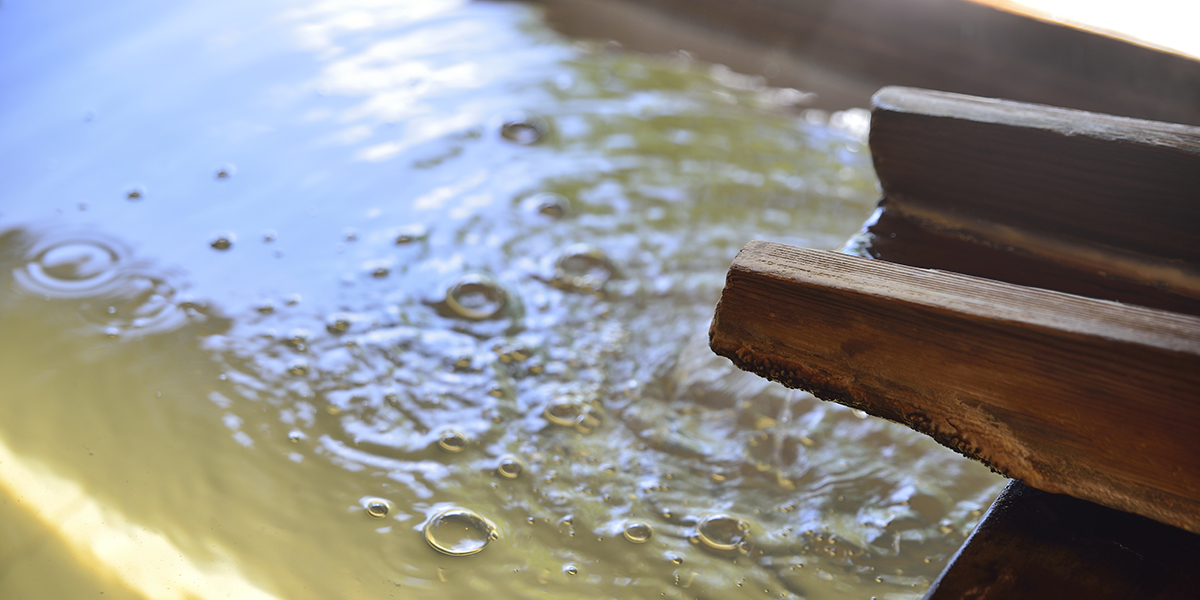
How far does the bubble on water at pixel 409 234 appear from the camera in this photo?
165 centimetres

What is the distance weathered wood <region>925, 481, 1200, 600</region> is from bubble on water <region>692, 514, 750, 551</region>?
343 millimetres

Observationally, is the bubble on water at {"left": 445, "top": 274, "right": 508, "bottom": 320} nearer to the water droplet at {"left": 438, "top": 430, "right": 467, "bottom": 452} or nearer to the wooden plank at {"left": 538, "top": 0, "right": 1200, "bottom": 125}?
the water droplet at {"left": 438, "top": 430, "right": 467, "bottom": 452}

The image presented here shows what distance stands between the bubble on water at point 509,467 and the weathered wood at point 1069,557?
23.4 inches

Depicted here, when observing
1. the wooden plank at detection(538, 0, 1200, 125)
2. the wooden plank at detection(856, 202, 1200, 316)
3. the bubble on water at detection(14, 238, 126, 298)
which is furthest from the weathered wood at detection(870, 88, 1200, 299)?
the bubble on water at detection(14, 238, 126, 298)

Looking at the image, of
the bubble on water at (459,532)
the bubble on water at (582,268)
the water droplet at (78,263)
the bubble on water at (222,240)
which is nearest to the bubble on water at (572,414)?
the bubble on water at (459,532)

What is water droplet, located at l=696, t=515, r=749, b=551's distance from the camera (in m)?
1.08

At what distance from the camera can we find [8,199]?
1.55 m

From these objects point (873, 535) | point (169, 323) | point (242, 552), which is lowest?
point (873, 535)

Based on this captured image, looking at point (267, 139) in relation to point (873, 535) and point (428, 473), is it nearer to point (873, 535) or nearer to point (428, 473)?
point (428, 473)

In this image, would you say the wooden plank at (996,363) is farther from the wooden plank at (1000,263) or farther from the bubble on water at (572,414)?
the bubble on water at (572,414)

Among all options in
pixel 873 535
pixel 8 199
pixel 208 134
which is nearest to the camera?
pixel 873 535

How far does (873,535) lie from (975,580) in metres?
0.37

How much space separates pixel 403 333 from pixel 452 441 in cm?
29

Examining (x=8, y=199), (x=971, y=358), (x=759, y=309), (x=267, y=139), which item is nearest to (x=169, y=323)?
(x=8, y=199)
